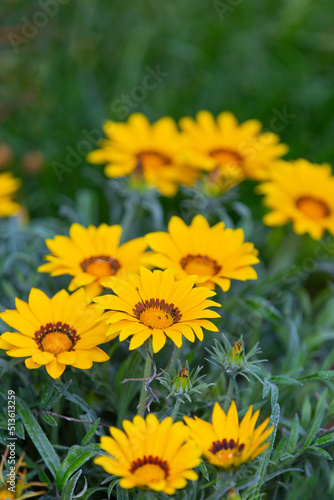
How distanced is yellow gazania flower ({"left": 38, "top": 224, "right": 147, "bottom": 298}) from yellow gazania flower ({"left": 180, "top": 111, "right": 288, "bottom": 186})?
0.37 meters

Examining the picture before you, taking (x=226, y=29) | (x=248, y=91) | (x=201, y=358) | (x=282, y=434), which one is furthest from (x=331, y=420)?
(x=226, y=29)

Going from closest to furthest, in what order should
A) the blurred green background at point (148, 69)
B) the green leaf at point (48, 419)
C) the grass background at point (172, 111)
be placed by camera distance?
the green leaf at point (48, 419) < the grass background at point (172, 111) < the blurred green background at point (148, 69)

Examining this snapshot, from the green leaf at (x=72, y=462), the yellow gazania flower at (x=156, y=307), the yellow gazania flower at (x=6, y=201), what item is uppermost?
the yellow gazania flower at (x=6, y=201)

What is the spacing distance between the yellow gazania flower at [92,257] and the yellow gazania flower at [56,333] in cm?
6

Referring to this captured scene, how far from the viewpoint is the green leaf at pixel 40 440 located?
1059 mm

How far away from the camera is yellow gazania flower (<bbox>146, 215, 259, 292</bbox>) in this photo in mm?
1151

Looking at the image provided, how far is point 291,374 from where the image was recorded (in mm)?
1280

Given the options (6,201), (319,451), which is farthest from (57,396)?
(6,201)

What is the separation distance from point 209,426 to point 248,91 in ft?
6.12

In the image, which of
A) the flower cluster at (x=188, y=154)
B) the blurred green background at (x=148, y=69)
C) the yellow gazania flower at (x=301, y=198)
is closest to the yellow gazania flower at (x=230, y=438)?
the yellow gazania flower at (x=301, y=198)

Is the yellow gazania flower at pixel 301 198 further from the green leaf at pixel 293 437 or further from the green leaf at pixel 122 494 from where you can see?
the green leaf at pixel 122 494

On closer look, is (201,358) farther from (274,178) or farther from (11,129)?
(11,129)

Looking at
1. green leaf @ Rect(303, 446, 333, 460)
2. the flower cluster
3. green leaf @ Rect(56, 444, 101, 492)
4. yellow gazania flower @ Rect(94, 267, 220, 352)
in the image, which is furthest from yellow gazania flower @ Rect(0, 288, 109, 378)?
the flower cluster

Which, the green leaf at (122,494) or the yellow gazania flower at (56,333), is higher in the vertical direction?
the yellow gazania flower at (56,333)
